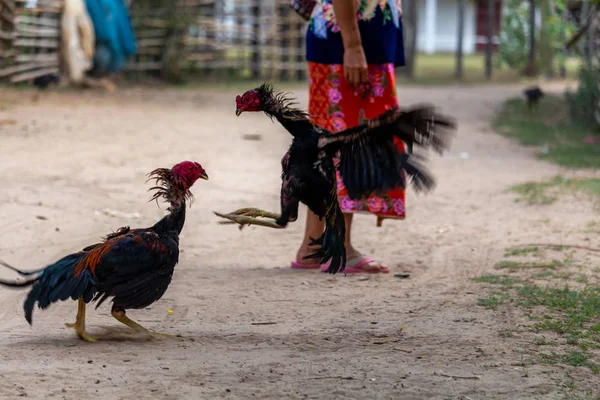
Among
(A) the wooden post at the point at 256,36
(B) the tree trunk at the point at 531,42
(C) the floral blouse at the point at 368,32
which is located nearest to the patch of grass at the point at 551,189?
(C) the floral blouse at the point at 368,32

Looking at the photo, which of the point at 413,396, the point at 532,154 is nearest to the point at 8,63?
the point at 532,154

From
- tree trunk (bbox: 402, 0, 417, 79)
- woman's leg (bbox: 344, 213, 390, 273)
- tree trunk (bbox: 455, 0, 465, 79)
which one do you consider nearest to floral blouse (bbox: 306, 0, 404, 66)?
woman's leg (bbox: 344, 213, 390, 273)

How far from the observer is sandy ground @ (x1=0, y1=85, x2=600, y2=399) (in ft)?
12.3

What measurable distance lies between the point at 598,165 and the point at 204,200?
448 centimetres

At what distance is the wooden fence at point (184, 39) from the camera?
16.1m

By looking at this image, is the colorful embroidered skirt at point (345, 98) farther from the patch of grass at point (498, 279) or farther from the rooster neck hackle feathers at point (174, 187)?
the rooster neck hackle feathers at point (174, 187)

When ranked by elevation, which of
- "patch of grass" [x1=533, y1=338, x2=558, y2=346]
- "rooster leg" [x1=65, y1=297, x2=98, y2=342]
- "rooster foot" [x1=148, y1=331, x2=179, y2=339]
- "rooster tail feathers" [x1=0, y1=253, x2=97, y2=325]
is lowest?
"rooster foot" [x1=148, y1=331, x2=179, y2=339]

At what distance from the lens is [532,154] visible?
1086cm

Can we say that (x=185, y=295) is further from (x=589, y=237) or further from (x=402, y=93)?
(x=402, y=93)

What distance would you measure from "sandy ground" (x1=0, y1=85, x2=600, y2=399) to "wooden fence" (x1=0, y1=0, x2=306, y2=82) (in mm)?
5439

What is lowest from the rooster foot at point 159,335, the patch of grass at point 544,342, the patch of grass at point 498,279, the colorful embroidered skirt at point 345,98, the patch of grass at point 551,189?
the patch of grass at point 498,279

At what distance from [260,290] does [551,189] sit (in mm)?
4049

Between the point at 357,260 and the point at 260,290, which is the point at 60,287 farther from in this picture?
the point at 357,260

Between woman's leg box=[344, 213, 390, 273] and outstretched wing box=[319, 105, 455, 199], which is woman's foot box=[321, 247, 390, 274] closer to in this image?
woman's leg box=[344, 213, 390, 273]
